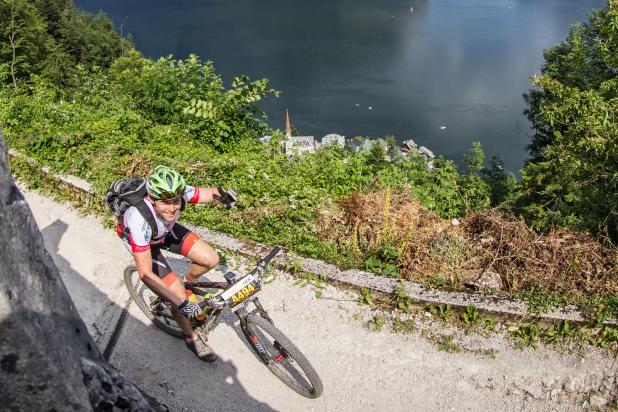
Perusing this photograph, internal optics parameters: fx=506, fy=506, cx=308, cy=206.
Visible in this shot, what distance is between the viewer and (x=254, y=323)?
4.61 metres

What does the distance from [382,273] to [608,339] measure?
240 centimetres

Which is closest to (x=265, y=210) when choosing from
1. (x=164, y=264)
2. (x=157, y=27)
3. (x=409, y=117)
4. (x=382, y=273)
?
(x=382, y=273)

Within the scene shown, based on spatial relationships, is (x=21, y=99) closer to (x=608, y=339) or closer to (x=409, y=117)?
(x=608, y=339)

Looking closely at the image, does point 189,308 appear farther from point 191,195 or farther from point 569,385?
point 569,385

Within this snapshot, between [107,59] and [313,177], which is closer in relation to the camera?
[313,177]

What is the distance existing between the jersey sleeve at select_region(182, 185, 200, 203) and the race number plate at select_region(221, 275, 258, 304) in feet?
2.86

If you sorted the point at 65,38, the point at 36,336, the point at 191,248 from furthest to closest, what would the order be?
the point at 65,38 < the point at 191,248 < the point at 36,336

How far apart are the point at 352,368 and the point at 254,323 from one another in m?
1.26

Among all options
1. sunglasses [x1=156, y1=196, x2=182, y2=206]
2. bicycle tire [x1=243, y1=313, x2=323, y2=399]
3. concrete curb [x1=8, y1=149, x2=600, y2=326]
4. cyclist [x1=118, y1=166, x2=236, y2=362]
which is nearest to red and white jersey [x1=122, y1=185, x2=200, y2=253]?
cyclist [x1=118, y1=166, x2=236, y2=362]

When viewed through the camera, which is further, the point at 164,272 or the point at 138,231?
the point at 164,272

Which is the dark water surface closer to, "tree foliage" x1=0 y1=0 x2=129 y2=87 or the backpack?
"tree foliage" x1=0 y1=0 x2=129 y2=87

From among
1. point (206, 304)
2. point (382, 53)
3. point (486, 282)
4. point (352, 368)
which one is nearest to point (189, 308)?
point (206, 304)

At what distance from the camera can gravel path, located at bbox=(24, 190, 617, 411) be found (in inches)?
193

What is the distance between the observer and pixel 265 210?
6.77 m
